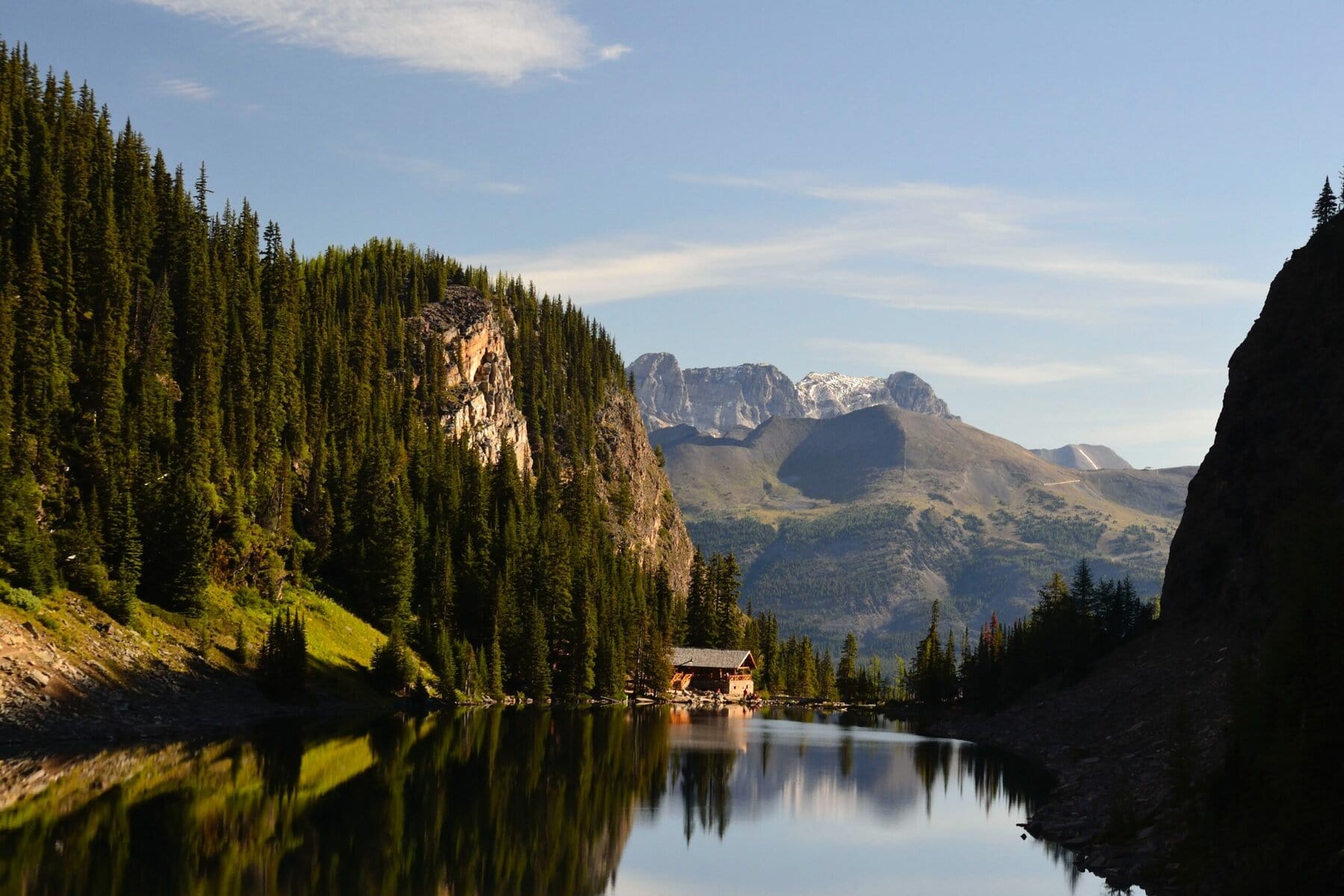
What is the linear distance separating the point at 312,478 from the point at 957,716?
80896 millimetres

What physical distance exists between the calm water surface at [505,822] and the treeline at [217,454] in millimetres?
27896

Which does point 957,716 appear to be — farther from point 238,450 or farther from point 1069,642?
point 238,450

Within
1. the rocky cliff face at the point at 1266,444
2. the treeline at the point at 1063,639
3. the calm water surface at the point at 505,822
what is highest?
the rocky cliff face at the point at 1266,444

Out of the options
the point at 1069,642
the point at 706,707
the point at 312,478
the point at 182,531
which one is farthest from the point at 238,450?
the point at 1069,642

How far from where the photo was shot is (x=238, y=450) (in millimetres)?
134750

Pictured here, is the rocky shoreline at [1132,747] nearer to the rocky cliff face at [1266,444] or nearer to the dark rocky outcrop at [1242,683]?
the dark rocky outcrop at [1242,683]

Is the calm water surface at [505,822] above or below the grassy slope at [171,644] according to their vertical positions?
below

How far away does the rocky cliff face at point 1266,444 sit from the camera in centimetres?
9519

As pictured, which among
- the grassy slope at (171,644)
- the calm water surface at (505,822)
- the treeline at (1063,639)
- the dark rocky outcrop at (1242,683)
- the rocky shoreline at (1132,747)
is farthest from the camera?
the treeline at (1063,639)

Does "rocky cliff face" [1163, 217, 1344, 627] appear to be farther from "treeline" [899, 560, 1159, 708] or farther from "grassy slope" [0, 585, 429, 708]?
"grassy slope" [0, 585, 429, 708]

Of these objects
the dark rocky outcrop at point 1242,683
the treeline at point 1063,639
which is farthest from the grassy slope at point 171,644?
the treeline at point 1063,639

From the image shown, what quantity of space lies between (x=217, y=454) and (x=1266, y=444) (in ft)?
299

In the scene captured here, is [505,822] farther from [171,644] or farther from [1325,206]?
[1325,206]

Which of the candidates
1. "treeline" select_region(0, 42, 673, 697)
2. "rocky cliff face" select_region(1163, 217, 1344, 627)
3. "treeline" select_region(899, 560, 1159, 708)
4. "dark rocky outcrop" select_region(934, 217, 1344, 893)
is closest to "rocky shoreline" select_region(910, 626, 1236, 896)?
"dark rocky outcrop" select_region(934, 217, 1344, 893)
